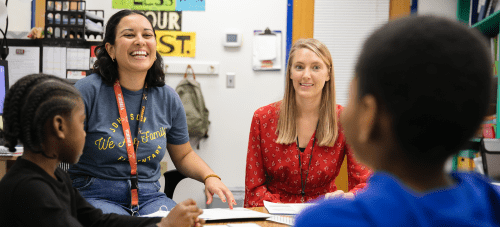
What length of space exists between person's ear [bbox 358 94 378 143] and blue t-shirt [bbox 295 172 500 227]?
5 cm

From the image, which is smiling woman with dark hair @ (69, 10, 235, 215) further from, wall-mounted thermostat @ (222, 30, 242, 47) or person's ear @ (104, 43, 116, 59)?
wall-mounted thermostat @ (222, 30, 242, 47)

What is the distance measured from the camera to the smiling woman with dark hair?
1.38m

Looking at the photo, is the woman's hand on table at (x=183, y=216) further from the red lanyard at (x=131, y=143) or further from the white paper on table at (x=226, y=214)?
the red lanyard at (x=131, y=143)

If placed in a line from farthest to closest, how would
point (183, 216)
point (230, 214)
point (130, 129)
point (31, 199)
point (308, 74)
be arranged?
point (308, 74), point (130, 129), point (230, 214), point (183, 216), point (31, 199)

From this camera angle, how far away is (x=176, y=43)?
320 centimetres

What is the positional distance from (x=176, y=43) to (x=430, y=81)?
9.74 ft

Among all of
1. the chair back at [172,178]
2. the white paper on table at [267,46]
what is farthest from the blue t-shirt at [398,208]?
the white paper on table at [267,46]

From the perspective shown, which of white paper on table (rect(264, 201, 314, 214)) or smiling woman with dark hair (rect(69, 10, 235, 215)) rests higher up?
smiling woman with dark hair (rect(69, 10, 235, 215))

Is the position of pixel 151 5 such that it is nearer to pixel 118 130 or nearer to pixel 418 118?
pixel 118 130

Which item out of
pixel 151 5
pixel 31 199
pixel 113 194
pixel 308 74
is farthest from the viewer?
pixel 151 5

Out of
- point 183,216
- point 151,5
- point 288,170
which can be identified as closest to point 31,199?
point 183,216

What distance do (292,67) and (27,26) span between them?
2446 millimetres

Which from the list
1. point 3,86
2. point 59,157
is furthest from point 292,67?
point 3,86

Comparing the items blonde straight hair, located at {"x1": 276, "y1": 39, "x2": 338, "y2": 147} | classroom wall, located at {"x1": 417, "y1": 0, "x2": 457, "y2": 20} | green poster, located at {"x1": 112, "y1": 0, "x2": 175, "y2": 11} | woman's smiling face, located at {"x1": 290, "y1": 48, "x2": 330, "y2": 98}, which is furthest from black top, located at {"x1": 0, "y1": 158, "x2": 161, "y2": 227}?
classroom wall, located at {"x1": 417, "y1": 0, "x2": 457, "y2": 20}
